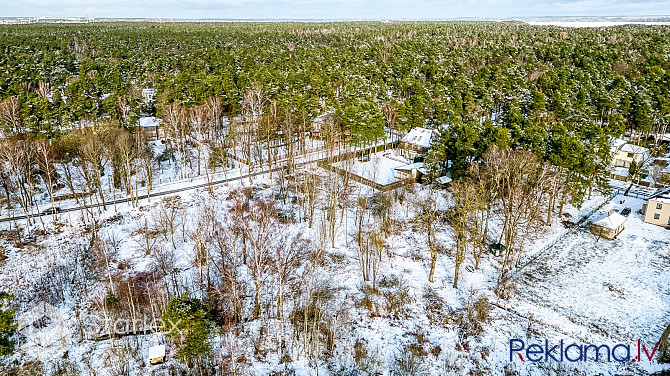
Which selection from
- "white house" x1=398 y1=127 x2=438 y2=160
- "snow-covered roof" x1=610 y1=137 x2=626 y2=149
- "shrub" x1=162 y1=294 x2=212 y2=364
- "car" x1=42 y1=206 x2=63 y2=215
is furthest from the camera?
"white house" x1=398 y1=127 x2=438 y2=160

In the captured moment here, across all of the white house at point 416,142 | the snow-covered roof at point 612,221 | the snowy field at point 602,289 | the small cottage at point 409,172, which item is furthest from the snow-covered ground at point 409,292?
the white house at point 416,142

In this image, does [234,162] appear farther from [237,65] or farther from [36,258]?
[237,65]

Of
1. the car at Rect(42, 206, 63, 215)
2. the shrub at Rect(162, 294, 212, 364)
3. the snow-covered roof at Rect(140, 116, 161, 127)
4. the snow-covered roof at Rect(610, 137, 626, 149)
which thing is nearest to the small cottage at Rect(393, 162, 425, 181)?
the snow-covered roof at Rect(610, 137, 626, 149)

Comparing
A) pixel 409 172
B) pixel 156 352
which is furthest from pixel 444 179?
pixel 156 352

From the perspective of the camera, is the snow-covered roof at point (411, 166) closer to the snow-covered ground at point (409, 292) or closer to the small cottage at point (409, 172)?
the small cottage at point (409, 172)

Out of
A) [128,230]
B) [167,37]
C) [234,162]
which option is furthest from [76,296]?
[167,37]

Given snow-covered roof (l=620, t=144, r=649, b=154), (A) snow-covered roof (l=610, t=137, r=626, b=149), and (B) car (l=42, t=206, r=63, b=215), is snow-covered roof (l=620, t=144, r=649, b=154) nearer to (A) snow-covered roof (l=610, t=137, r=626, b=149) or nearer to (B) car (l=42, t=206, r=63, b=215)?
(A) snow-covered roof (l=610, t=137, r=626, b=149)

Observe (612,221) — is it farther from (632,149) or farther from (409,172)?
(632,149)
